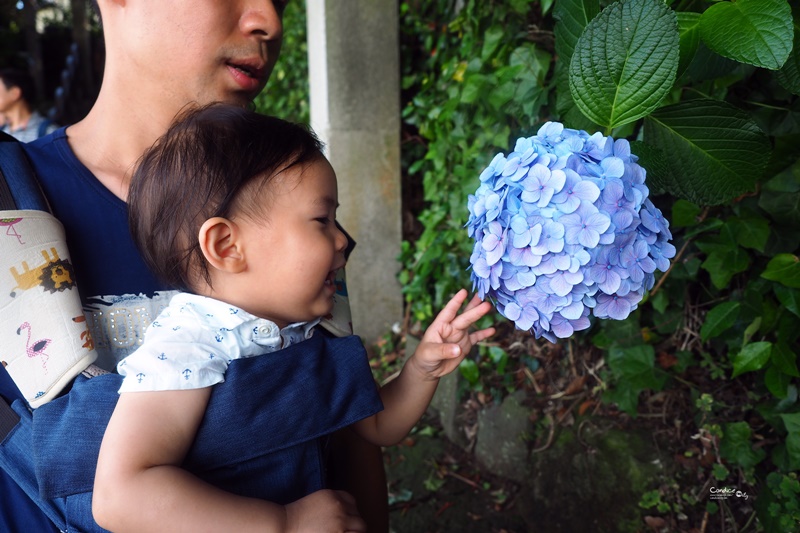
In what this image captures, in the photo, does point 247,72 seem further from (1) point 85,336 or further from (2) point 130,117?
(1) point 85,336

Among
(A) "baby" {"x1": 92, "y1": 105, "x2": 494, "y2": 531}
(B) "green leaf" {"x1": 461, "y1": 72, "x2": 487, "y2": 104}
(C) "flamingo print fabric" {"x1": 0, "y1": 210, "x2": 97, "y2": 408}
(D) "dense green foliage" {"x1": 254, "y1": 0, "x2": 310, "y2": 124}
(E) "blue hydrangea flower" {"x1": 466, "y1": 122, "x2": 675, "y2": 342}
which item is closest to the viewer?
(E) "blue hydrangea flower" {"x1": 466, "y1": 122, "x2": 675, "y2": 342}

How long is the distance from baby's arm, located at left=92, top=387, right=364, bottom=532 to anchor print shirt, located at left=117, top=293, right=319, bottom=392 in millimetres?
22

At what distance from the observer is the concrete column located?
12.6ft

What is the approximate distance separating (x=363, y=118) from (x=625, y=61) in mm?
3022

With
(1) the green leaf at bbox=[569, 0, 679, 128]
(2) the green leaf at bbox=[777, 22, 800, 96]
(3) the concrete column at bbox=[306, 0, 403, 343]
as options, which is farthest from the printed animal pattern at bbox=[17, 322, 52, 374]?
(3) the concrete column at bbox=[306, 0, 403, 343]

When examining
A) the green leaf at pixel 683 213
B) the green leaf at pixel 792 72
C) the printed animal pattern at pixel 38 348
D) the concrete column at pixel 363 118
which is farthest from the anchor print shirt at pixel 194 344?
the concrete column at pixel 363 118

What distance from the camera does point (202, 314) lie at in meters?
1.14

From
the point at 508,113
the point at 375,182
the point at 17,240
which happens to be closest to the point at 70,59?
the point at 375,182

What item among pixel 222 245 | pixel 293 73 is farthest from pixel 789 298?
pixel 293 73

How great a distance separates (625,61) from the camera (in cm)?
97

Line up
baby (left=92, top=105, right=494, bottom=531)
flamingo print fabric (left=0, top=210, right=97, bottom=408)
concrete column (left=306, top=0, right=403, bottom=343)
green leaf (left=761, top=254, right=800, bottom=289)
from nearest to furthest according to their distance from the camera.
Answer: baby (left=92, top=105, right=494, bottom=531), flamingo print fabric (left=0, top=210, right=97, bottom=408), green leaf (left=761, top=254, right=800, bottom=289), concrete column (left=306, top=0, right=403, bottom=343)

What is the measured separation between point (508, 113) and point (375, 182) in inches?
59.6

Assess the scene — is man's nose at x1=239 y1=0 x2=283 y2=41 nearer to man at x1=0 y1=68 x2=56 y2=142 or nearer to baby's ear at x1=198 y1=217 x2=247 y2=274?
baby's ear at x1=198 y1=217 x2=247 y2=274

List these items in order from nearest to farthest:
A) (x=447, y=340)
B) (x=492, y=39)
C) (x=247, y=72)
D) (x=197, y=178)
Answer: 1. (x=197, y=178)
2. (x=447, y=340)
3. (x=247, y=72)
4. (x=492, y=39)
